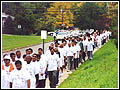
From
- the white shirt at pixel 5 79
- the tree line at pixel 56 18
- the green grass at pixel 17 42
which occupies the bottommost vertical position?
the green grass at pixel 17 42

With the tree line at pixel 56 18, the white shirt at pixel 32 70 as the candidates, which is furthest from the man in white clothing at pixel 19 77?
the tree line at pixel 56 18

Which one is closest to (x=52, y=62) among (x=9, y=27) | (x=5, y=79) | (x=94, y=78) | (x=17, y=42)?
(x=5, y=79)

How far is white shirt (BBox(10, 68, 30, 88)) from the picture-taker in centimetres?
698

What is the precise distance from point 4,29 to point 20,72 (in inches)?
1574

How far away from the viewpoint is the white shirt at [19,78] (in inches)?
275

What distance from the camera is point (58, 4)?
42.9 m

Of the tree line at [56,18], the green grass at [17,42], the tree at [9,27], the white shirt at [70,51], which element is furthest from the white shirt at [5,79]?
the tree at [9,27]

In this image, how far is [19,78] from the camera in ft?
22.9

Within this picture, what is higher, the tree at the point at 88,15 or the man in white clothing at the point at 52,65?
the tree at the point at 88,15

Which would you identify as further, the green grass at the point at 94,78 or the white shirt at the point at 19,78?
the green grass at the point at 94,78

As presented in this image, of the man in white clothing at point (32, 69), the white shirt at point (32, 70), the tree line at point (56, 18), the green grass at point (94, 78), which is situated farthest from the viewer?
the tree line at point (56, 18)

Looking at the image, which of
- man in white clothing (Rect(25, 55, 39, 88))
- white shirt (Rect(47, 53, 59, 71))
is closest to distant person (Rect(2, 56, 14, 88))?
man in white clothing (Rect(25, 55, 39, 88))

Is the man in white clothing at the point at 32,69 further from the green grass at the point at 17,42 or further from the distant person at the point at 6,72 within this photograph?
the green grass at the point at 17,42

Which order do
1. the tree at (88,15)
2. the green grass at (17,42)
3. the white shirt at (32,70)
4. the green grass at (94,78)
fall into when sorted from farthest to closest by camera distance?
1. the tree at (88,15)
2. the green grass at (17,42)
3. the green grass at (94,78)
4. the white shirt at (32,70)
